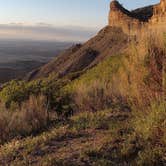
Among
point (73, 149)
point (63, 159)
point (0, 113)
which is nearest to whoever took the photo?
point (63, 159)

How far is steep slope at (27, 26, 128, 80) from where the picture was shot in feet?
248

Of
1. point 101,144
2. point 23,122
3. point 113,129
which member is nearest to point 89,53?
point 23,122

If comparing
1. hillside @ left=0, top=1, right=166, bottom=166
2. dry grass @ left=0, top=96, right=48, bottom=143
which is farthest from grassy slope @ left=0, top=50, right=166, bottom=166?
dry grass @ left=0, top=96, right=48, bottom=143

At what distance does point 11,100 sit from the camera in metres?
17.1

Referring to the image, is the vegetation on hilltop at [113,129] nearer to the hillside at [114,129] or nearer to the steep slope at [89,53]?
the hillside at [114,129]

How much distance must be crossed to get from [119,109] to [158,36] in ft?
11.4

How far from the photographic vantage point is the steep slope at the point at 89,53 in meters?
75.7

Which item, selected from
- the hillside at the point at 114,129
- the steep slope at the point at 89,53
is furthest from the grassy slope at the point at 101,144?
the steep slope at the point at 89,53

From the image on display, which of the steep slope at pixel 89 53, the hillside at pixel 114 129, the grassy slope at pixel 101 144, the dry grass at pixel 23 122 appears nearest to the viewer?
the grassy slope at pixel 101 144

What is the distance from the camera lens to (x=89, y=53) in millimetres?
80062

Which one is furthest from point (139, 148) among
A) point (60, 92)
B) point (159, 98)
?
point (60, 92)

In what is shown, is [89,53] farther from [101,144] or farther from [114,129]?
[101,144]

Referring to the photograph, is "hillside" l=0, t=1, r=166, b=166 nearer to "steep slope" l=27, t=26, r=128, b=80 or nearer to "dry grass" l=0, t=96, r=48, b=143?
"dry grass" l=0, t=96, r=48, b=143

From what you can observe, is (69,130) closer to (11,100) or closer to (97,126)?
(97,126)
